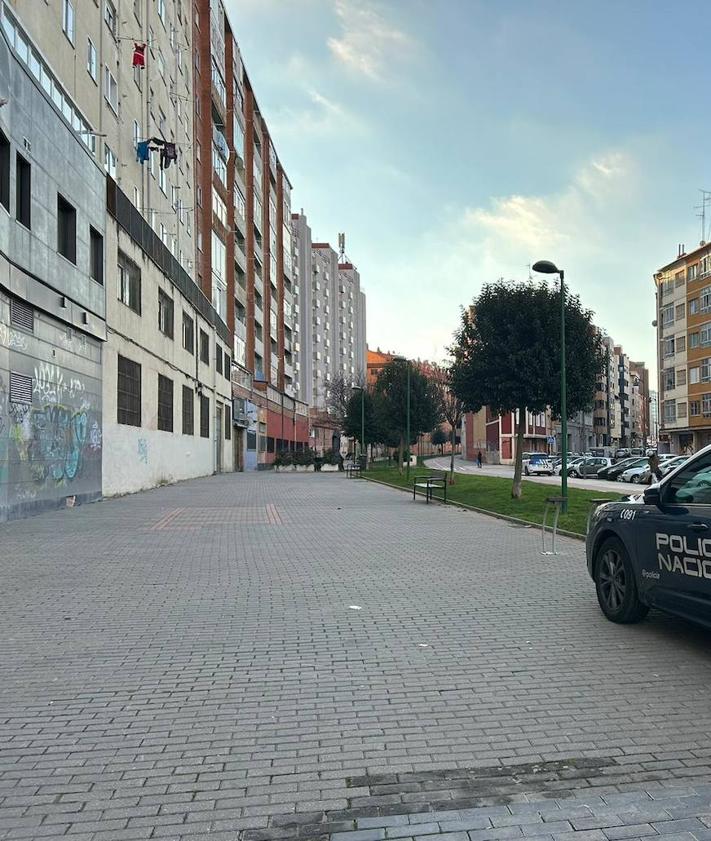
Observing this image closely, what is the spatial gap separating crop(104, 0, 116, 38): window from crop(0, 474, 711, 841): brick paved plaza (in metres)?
21.5

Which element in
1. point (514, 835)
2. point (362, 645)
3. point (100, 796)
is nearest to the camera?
point (514, 835)

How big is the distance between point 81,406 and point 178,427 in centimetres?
1384

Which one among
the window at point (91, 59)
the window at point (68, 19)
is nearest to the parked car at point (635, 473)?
the window at point (91, 59)

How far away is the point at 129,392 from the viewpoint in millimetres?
24734

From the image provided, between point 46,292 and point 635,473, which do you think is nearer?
point 46,292

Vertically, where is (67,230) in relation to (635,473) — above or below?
above

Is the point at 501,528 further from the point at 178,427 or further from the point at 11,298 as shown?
the point at 178,427

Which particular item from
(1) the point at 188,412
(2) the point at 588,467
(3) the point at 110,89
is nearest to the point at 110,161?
(3) the point at 110,89

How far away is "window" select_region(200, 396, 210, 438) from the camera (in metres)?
40.0

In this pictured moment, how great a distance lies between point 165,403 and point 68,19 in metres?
14.9

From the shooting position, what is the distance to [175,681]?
484 cm

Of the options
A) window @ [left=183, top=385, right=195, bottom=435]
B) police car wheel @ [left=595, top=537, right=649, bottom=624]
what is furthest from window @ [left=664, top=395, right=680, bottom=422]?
police car wheel @ [left=595, top=537, right=649, bottom=624]

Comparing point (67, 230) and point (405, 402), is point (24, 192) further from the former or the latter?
point (405, 402)

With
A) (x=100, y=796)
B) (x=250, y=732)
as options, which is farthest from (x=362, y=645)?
(x=100, y=796)
